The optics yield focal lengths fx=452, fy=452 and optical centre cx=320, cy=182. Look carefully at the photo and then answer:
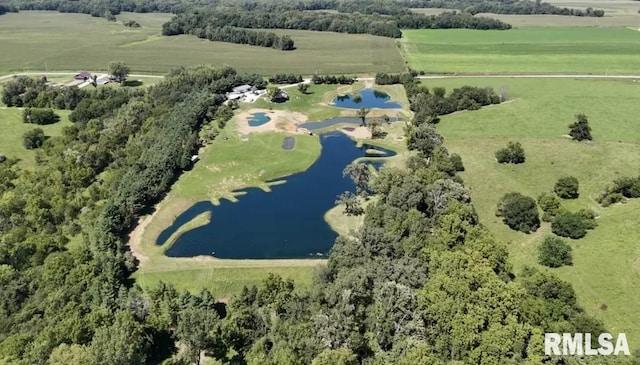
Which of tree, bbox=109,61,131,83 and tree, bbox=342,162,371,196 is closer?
tree, bbox=342,162,371,196

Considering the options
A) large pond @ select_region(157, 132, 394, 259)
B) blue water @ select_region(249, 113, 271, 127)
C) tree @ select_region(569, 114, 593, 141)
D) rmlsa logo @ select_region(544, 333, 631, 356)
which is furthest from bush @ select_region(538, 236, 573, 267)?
blue water @ select_region(249, 113, 271, 127)

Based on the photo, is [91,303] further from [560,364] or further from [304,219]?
[560,364]

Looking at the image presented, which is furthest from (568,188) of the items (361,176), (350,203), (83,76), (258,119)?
(83,76)

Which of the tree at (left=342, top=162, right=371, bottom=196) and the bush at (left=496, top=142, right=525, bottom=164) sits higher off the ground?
the bush at (left=496, top=142, right=525, bottom=164)

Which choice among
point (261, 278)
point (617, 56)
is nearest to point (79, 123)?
point (261, 278)

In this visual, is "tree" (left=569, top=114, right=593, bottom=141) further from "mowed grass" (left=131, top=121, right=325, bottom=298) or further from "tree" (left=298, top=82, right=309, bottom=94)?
"tree" (left=298, top=82, right=309, bottom=94)

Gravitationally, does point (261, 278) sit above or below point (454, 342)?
below
